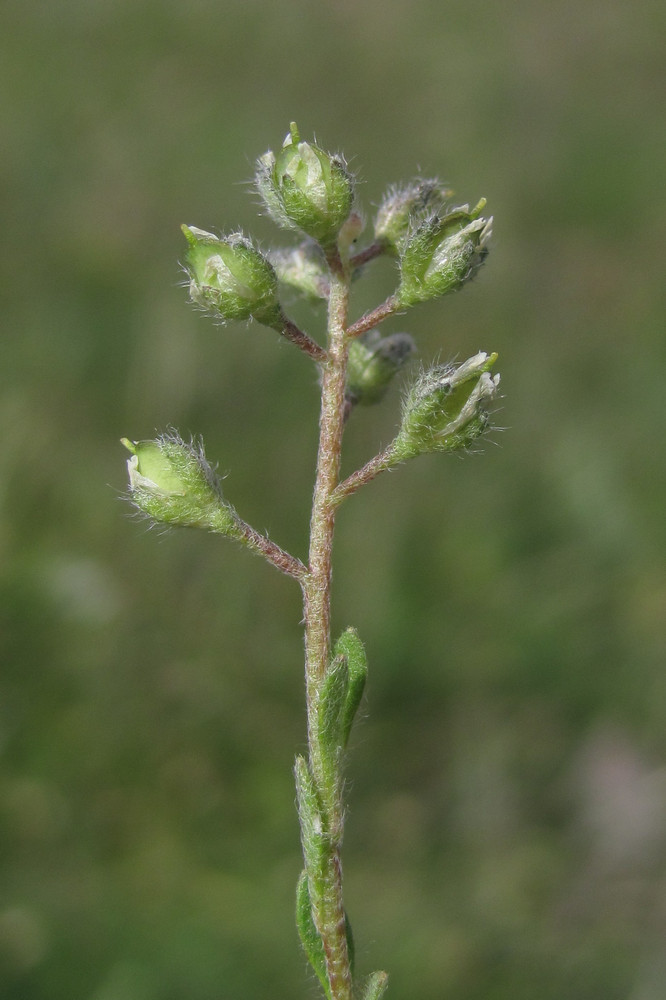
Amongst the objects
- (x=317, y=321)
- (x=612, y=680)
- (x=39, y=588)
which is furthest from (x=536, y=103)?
(x=39, y=588)

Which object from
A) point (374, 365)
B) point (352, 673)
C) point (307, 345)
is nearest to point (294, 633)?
point (374, 365)

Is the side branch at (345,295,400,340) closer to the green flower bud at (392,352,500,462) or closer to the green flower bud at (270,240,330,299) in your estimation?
the green flower bud at (392,352,500,462)

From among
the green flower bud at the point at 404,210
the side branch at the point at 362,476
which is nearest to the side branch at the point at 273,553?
the side branch at the point at 362,476

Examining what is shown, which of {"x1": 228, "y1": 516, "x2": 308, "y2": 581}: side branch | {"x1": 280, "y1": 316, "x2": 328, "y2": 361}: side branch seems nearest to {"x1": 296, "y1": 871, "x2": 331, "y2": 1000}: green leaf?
{"x1": 228, "y1": 516, "x2": 308, "y2": 581}: side branch

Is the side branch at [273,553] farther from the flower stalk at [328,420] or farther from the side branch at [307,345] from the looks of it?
the side branch at [307,345]

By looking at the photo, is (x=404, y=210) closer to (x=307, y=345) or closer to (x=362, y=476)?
(x=307, y=345)

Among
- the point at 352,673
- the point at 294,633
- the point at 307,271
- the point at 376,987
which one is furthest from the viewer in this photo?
the point at 294,633
